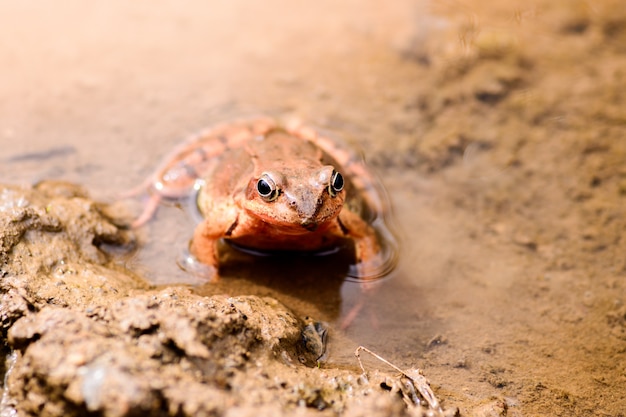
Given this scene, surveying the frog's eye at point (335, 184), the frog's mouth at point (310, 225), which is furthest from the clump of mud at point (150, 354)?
the frog's eye at point (335, 184)

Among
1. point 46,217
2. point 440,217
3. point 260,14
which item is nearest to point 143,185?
point 46,217

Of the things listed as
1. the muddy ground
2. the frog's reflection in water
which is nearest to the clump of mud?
the muddy ground

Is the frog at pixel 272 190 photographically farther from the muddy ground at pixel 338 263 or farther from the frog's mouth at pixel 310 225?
the muddy ground at pixel 338 263

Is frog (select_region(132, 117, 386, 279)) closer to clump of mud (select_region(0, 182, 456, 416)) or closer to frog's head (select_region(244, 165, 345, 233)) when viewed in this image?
frog's head (select_region(244, 165, 345, 233))

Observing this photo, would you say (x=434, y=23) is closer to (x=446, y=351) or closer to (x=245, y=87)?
(x=245, y=87)

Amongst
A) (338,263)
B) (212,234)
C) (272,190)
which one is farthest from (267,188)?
(338,263)
